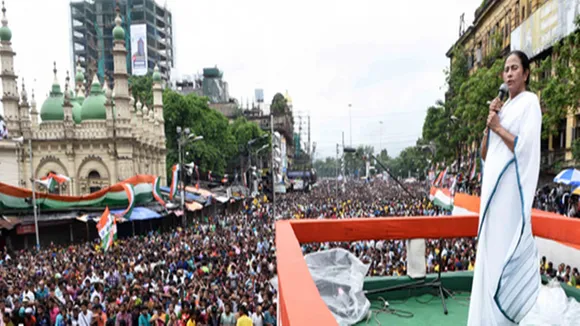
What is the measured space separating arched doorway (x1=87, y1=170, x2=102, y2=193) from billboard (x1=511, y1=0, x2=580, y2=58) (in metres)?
29.7

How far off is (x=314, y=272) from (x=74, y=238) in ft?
80.8

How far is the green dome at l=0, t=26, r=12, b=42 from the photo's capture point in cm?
2947

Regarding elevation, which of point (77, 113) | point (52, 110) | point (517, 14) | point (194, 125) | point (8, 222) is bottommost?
point (8, 222)

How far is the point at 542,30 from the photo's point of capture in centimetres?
2341

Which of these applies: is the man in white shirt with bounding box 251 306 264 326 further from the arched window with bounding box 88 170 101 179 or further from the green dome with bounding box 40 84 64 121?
the green dome with bounding box 40 84 64 121

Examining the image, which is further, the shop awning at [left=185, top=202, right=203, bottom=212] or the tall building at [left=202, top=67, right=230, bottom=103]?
the tall building at [left=202, top=67, right=230, bottom=103]

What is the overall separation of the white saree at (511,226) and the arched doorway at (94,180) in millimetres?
32554

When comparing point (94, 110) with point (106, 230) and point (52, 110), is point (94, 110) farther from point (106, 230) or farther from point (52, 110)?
point (106, 230)

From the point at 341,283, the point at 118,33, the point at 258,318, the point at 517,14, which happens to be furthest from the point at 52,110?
the point at 517,14

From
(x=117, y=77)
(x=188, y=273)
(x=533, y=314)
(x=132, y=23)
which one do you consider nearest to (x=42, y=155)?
(x=117, y=77)

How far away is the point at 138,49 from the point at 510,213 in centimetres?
7081

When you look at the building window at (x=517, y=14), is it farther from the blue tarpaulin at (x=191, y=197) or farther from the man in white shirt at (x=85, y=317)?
the man in white shirt at (x=85, y=317)

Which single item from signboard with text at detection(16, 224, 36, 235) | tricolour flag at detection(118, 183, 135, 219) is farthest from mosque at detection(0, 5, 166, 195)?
tricolour flag at detection(118, 183, 135, 219)

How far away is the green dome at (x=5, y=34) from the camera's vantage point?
29469 mm
